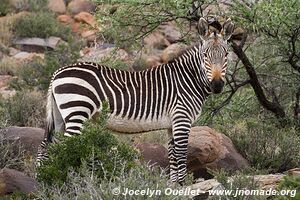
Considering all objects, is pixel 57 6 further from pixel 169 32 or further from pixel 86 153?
pixel 86 153

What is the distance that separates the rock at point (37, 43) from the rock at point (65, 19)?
108 inches

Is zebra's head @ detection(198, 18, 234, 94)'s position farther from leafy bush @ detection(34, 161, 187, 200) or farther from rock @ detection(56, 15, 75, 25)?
rock @ detection(56, 15, 75, 25)

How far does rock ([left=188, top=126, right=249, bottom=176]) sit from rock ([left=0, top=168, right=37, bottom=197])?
2839mm

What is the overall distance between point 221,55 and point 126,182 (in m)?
3.76

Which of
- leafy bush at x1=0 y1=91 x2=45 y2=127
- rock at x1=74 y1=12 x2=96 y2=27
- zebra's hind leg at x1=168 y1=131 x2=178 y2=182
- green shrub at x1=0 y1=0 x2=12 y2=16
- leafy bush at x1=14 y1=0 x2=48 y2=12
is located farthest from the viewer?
leafy bush at x1=14 y1=0 x2=48 y2=12

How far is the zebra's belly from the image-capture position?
983 cm

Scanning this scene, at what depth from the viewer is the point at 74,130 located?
9305 millimetres

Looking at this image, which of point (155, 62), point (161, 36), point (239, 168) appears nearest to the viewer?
point (239, 168)

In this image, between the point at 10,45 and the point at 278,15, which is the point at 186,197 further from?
the point at 10,45

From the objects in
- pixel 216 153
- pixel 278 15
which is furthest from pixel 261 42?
pixel 216 153

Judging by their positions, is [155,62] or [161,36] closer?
[155,62]

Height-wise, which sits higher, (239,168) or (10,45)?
(10,45)

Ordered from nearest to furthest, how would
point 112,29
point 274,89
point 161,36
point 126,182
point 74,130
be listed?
point 126,182 → point 74,130 → point 112,29 → point 274,89 → point 161,36

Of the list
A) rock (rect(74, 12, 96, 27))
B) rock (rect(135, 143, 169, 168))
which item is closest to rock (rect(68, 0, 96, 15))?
rock (rect(74, 12, 96, 27))
